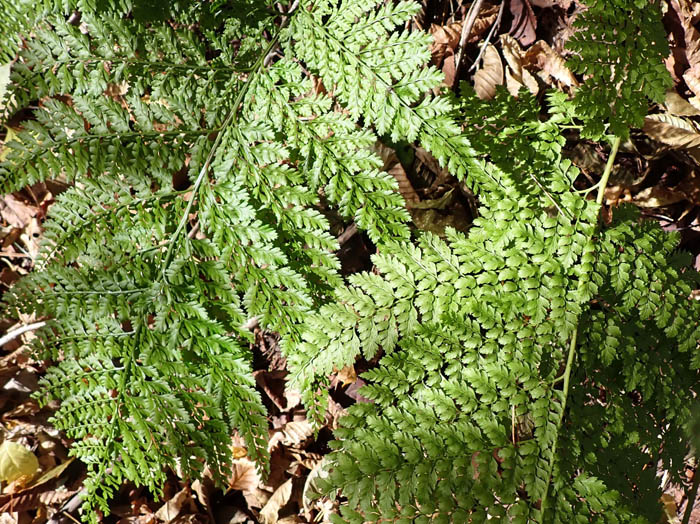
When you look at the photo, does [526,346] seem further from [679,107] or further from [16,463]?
[16,463]

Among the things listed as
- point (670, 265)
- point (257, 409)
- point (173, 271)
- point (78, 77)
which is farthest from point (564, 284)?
point (78, 77)

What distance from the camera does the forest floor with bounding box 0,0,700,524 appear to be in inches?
108

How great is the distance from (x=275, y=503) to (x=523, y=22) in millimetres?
3127

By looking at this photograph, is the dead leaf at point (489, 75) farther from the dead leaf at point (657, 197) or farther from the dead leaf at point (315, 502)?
the dead leaf at point (315, 502)

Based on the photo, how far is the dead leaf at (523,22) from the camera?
3.02 metres

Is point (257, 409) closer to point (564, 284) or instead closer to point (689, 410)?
point (564, 284)

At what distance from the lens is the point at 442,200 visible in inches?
117

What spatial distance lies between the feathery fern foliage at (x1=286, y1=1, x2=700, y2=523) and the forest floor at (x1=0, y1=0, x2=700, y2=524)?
83cm

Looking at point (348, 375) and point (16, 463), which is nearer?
point (348, 375)

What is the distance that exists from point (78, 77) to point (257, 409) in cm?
144

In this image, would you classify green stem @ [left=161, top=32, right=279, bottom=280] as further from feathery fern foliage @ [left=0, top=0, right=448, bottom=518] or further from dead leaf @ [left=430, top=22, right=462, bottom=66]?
dead leaf @ [left=430, top=22, right=462, bottom=66]

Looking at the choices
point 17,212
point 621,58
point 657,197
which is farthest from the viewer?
point 17,212

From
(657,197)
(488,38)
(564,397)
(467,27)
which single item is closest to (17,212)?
(467,27)

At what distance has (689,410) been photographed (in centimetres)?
197
